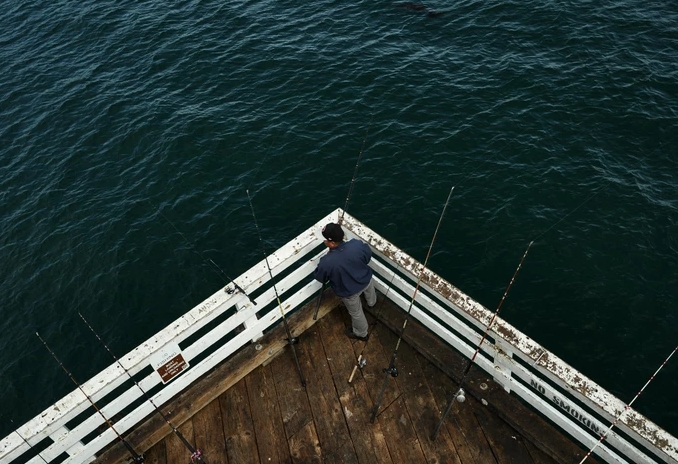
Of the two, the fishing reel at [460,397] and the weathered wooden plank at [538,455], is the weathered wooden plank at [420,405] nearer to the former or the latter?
the fishing reel at [460,397]

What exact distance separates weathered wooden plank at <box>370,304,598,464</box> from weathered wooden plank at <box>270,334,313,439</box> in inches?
53.7

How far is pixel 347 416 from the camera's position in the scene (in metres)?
5.69

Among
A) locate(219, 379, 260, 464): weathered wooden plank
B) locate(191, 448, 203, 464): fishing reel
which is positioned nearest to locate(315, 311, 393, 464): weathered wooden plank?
locate(219, 379, 260, 464): weathered wooden plank

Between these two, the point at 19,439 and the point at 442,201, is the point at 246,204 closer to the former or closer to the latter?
the point at 442,201

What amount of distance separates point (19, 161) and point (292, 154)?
1013 cm

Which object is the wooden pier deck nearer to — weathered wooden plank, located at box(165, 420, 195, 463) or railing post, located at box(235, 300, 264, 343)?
weathered wooden plank, located at box(165, 420, 195, 463)

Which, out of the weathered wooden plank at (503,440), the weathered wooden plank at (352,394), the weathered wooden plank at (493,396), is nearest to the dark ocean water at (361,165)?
the weathered wooden plank at (493,396)

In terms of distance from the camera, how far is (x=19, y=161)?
17266mm

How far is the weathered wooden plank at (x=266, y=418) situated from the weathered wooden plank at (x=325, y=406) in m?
0.43

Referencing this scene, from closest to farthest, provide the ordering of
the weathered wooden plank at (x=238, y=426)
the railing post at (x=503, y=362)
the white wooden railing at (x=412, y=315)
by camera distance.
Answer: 1. the white wooden railing at (x=412, y=315)
2. the railing post at (x=503, y=362)
3. the weathered wooden plank at (x=238, y=426)

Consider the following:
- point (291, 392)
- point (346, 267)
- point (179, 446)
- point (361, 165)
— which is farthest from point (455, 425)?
point (361, 165)

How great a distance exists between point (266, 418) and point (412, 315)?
2258 millimetres

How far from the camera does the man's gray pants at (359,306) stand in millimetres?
6000

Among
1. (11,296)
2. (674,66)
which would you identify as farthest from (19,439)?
(674,66)
